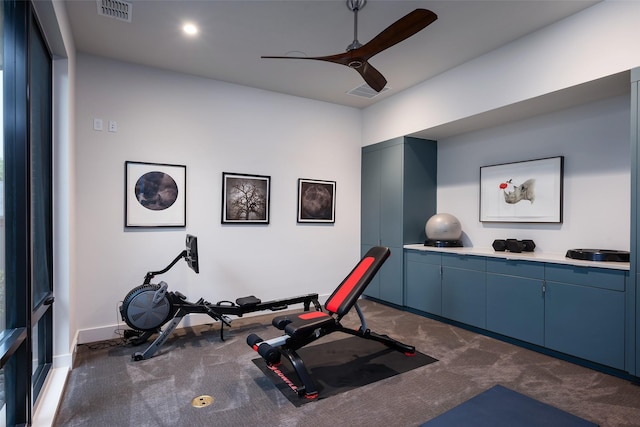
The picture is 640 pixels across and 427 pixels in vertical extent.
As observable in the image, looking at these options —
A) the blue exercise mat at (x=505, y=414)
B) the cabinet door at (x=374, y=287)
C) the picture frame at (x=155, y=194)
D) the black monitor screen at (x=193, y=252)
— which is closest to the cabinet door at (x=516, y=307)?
the blue exercise mat at (x=505, y=414)

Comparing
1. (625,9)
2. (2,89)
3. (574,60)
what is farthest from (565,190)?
(2,89)

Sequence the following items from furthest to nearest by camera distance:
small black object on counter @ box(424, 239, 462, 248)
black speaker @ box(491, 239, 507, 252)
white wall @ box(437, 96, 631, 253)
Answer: small black object on counter @ box(424, 239, 462, 248) → black speaker @ box(491, 239, 507, 252) → white wall @ box(437, 96, 631, 253)

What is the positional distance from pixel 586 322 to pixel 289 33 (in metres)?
A: 3.70

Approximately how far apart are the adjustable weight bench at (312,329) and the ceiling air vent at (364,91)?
2.31 meters

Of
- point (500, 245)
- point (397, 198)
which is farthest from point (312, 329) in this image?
point (397, 198)

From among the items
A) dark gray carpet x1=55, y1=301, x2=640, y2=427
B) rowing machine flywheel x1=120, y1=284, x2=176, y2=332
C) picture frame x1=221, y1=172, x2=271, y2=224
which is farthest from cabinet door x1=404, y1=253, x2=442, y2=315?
rowing machine flywheel x1=120, y1=284, x2=176, y2=332

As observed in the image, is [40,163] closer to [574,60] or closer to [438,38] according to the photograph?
[438,38]

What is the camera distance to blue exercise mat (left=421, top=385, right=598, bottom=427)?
2133 mm

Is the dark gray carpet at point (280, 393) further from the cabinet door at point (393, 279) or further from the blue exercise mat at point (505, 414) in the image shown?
the cabinet door at point (393, 279)

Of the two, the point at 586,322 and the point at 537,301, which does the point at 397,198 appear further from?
the point at 586,322

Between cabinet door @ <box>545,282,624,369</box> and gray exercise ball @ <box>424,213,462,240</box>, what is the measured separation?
1.36 meters

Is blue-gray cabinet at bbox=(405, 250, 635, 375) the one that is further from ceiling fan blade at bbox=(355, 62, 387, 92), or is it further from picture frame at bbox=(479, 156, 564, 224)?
ceiling fan blade at bbox=(355, 62, 387, 92)

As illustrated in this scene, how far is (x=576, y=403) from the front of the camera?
93.7 inches

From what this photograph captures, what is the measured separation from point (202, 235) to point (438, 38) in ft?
11.0
